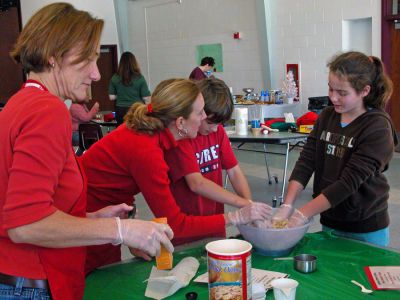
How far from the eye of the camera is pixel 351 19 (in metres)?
6.89

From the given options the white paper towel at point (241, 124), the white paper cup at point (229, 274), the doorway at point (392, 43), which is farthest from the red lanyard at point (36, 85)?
the doorway at point (392, 43)

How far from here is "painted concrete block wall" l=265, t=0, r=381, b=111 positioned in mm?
6795

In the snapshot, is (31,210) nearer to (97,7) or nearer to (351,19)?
(351,19)

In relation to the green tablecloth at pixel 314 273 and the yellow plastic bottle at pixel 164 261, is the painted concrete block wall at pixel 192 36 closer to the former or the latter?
the green tablecloth at pixel 314 273

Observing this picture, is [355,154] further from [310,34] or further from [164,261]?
[310,34]

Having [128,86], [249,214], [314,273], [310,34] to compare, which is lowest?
[314,273]

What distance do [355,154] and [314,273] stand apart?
21.8 inches

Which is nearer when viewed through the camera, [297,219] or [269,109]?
[297,219]

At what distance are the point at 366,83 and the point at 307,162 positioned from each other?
43 centimetres

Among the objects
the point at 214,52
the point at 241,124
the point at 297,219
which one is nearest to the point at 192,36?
the point at 214,52

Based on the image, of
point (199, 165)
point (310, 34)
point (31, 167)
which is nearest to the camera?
point (31, 167)

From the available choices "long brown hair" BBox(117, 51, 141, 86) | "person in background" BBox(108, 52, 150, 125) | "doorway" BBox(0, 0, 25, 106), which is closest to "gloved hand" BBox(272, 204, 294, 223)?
"person in background" BBox(108, 52, 150, 125)

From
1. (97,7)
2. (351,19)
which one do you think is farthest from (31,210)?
(97,7)

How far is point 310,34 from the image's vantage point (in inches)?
291
